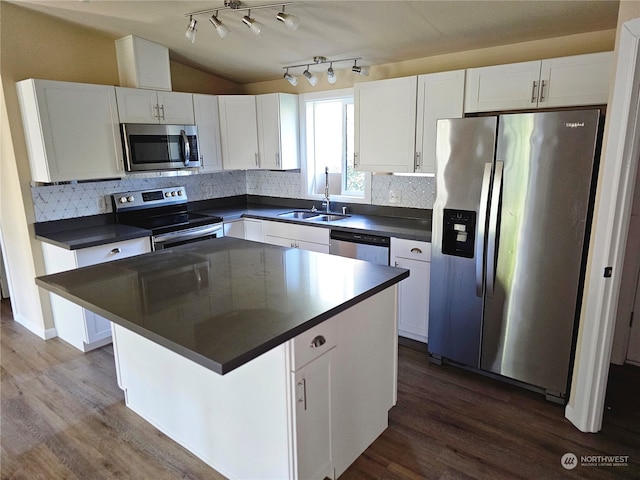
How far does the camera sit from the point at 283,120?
4.22 m

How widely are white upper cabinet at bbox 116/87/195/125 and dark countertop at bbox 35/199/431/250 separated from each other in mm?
930

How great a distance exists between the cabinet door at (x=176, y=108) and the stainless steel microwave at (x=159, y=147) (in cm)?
8

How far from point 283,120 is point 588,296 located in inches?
121

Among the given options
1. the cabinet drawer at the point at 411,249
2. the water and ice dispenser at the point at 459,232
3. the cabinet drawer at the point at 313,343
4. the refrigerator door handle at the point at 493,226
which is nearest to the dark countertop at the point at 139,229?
the cabinet drawer at the point at 411,249

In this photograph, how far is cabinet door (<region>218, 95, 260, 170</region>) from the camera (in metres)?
4.29

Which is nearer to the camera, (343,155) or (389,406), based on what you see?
(389,406)

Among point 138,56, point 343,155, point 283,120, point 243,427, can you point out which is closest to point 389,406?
point 243,427

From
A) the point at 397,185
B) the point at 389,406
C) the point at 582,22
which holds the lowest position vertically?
the point at 389,406

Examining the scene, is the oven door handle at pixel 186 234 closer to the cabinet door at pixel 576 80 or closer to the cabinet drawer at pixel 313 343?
the cabinet drawer at pixel 313 343

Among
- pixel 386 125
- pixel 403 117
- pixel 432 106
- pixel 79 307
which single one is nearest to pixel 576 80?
pixel 432 106

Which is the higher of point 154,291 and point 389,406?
point 154,291

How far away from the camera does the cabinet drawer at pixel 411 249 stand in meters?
3.13

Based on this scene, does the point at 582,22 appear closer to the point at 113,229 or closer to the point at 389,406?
the point at 389,406

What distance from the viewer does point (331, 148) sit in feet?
14.5
